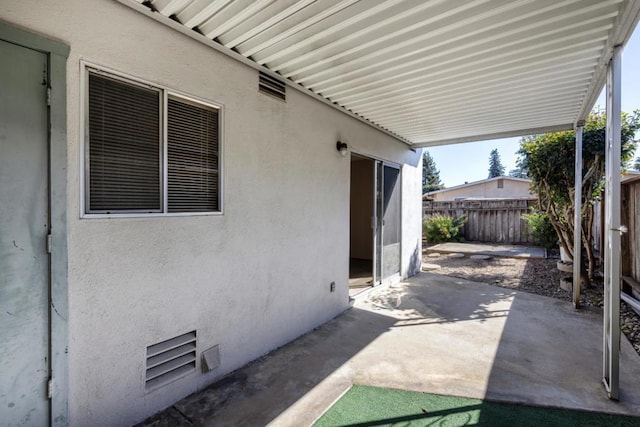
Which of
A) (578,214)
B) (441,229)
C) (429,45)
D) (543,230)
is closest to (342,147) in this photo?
(429,45)

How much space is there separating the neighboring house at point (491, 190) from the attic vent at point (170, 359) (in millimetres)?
19222

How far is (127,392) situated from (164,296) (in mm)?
692

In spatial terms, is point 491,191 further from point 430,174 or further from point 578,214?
point 578,214

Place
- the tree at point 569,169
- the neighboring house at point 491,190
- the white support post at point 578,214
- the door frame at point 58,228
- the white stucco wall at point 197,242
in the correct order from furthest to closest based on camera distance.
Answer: the neighboring house at point 491,190 < the tree at point 569,169 < the white support post at point 578,214 < the white stucco wall at point 197,242 < the door frame at point 58,228

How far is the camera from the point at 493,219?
11.7 meters

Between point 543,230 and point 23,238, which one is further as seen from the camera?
point 543,230

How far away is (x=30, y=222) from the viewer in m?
1.77

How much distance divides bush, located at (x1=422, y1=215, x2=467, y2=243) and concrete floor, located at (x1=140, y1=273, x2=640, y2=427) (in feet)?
23.1

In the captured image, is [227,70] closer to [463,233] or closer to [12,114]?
[12,114]

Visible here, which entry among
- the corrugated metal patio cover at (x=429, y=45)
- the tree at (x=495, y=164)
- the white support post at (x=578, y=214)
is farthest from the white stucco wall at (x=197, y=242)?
the tree at (x=495, y=164)

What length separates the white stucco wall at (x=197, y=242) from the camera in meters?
1.96

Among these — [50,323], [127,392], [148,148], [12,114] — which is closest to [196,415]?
[127,392]

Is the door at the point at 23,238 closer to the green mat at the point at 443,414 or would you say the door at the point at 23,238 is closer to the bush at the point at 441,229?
the green mat at the point at 443,414

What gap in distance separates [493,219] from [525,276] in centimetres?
546
